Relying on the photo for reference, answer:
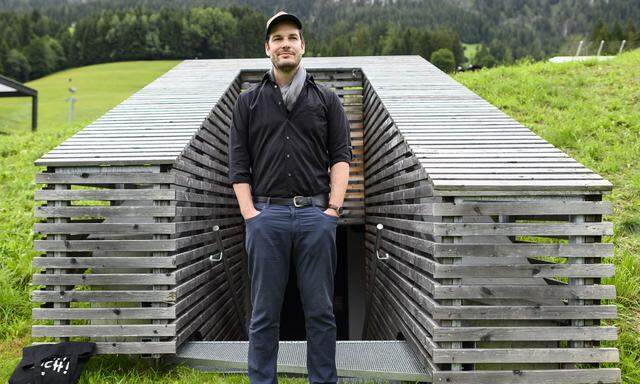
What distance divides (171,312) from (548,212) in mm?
3182

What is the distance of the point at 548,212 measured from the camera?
373cm

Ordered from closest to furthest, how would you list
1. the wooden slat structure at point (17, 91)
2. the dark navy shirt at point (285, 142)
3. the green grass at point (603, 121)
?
the dark navy shirt at point (285, 142), the green grass at point (603, 121), the wooden slat structure at point (17, 91)

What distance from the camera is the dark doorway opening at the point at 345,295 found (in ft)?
34.0

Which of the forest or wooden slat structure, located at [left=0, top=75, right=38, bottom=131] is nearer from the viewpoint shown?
wooden slat structure, located at [left=0, top=75, right=38, bottom=131]

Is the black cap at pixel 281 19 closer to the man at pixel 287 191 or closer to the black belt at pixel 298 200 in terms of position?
the man at pixel 287 191

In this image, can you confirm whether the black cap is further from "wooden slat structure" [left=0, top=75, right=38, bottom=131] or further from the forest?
the forest

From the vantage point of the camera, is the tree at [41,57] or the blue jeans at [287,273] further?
the tree at [41,57]

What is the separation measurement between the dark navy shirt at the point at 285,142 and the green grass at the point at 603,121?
125 inches

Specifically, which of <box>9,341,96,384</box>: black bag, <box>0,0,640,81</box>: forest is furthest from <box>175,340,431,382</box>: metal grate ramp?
<box>0,0,640,81</box>: forest

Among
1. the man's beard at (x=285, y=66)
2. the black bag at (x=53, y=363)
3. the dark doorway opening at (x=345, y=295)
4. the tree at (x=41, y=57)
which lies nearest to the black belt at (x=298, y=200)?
the man's beard at (x=285, y=66)

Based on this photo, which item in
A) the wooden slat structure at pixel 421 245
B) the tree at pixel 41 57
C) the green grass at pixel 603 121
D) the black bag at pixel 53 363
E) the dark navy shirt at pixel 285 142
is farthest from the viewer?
the tree at pixel 41 57

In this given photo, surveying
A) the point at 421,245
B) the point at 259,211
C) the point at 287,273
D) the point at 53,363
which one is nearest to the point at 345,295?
the point at 421,245

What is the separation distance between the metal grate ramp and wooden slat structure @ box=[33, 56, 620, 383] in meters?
0.17

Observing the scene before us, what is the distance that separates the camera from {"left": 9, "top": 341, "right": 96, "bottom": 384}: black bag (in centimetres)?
390
